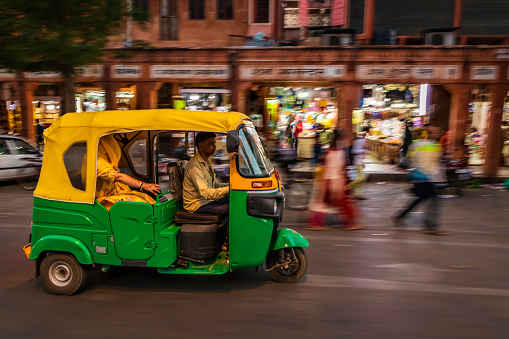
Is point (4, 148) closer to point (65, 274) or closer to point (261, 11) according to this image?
point (65, 274)

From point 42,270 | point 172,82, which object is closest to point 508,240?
point 42,270

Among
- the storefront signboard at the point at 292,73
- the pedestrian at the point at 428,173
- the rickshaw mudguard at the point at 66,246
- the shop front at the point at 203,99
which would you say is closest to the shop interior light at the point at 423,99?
the storefront signboard at the point at 292,73

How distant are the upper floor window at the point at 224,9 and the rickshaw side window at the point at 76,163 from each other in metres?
12.5

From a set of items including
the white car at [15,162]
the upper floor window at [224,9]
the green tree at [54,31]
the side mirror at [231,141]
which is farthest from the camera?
the upper floor window at [224,9]

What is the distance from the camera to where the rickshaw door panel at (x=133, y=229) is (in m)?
4.72

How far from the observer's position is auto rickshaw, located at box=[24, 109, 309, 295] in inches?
186

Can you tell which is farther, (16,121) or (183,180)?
(16,121)

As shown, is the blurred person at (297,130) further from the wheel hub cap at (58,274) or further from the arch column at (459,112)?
the wheel hub cap at (58,274)

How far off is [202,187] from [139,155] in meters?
1.55

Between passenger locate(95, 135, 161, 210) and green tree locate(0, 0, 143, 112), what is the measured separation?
549cm

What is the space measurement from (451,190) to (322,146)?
4794mm

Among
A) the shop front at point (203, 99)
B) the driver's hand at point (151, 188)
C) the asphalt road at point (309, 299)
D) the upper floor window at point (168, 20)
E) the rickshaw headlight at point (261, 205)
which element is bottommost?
the asphalt road at point (309, 299)

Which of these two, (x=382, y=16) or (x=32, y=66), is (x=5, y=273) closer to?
(x=32, y=66)

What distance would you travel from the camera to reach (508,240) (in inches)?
288
